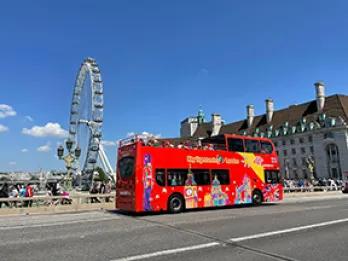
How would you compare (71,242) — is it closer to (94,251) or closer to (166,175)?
(94,251)

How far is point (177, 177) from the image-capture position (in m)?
19.1

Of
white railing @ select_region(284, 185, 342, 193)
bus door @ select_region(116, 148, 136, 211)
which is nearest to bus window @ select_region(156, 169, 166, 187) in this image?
bus door @ select_region(116, 148, 136, 211)

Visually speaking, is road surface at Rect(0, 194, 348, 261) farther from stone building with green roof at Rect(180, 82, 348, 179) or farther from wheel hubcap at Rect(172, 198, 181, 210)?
stone building with green roof at Rect(180, 82, 348, 179)

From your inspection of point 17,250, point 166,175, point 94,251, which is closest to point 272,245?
point 94,251

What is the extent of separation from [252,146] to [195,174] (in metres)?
5.17

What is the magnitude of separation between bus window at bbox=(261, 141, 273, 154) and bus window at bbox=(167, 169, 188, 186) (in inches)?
265

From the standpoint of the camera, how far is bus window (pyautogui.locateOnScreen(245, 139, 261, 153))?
22.7 meters

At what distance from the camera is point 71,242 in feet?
31.7

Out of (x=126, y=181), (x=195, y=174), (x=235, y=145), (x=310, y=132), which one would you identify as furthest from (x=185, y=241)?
(x=310, y=132)

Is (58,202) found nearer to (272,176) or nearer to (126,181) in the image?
(126,181)

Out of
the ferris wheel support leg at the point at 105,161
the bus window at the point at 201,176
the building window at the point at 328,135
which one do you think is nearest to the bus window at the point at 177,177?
the bus window at the point at 201,176

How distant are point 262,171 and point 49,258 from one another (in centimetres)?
1773

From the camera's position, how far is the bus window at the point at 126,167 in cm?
1811

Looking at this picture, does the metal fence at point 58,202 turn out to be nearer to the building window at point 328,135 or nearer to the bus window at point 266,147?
the bus window at point 266,147
